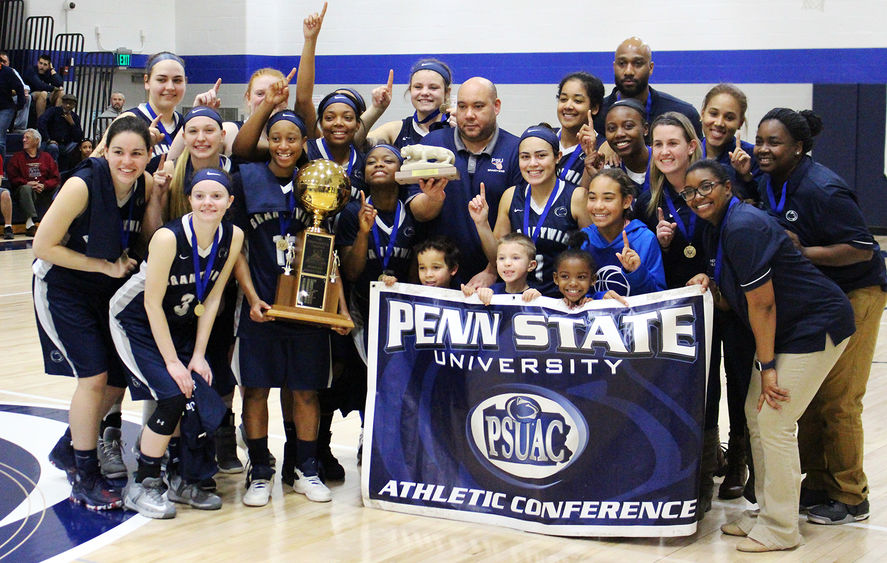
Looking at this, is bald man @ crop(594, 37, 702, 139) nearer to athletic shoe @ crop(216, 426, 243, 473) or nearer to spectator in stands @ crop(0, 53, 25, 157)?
athletic shoe @ crop(216, 426, 243, 473)

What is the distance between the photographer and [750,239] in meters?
3.90

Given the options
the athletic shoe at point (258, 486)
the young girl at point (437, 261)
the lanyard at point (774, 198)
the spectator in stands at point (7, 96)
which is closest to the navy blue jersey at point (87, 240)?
the athletic shoe at point (258, 486)

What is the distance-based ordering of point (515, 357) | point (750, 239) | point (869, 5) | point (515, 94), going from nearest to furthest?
point (750, 239)
point (515, 357)
point (869, 5)
point (515, 94)

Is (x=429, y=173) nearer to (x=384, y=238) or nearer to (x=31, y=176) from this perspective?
(x=384, y=238)

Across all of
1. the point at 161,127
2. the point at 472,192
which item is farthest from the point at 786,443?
the point at 161,127

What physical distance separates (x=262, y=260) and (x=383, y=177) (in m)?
0.68

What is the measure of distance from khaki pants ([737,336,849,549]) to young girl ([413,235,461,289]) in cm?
148

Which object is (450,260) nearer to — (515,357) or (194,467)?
(515,357)

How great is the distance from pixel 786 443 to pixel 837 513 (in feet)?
1.96

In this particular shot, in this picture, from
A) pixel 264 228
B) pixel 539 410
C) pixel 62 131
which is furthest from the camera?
pixel 62 131

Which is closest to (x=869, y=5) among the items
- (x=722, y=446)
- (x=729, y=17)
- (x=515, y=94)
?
(x=729, y=17)

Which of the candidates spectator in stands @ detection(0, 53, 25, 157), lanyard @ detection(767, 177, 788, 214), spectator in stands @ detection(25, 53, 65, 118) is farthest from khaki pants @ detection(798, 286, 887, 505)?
spectator in stands @ detection(25, 53, 65, 118)

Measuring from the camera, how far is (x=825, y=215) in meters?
4.21

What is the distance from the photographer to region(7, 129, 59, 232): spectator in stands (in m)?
14.6
